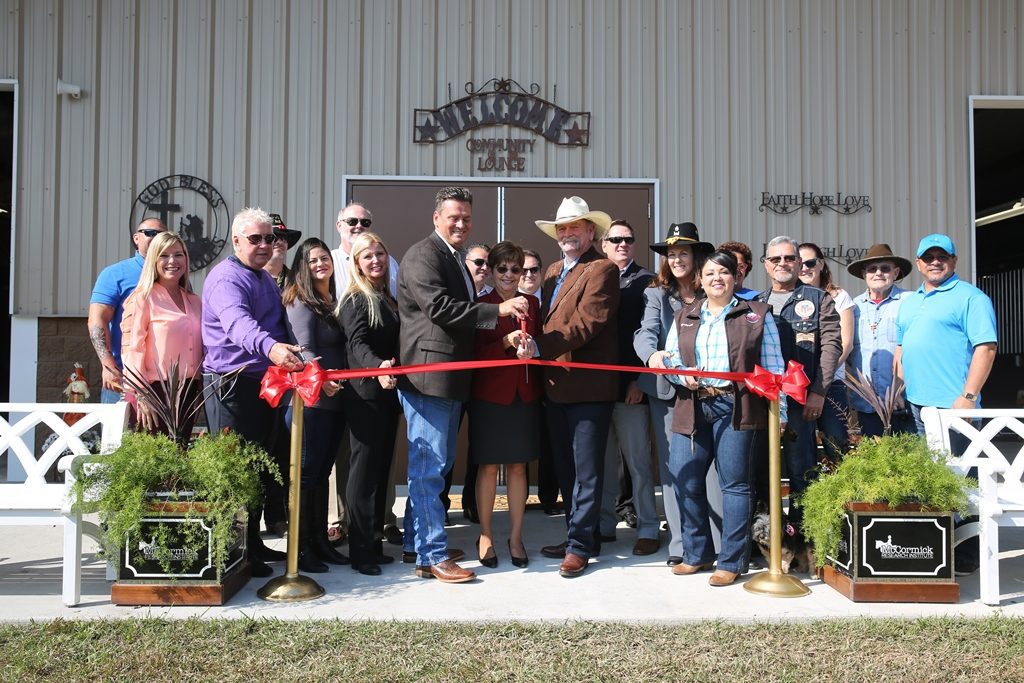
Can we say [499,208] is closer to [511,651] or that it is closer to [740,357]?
[740,357]

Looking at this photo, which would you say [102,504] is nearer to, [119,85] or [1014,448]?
[119,85]

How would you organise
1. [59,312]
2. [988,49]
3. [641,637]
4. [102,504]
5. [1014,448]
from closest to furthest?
[641,637]
[102,504]
[59,312]
[988,49]
[1014,448]

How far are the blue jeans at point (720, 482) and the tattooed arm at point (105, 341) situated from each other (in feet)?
10.6

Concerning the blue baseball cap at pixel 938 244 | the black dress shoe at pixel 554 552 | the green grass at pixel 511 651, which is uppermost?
the blue baseball cap at pixel 938 244

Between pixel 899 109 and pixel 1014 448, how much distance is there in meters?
5.80

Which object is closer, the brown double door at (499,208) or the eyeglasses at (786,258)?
the eyeglasses at (786,258)

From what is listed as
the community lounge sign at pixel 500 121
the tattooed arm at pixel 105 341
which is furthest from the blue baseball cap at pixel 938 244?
the tattooed arm at pixel 105 341

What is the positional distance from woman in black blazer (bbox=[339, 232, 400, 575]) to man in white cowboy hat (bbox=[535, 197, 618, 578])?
0.88 meters

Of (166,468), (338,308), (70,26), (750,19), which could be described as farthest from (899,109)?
(70,26)

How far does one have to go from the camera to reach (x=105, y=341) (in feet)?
16.6

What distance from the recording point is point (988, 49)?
777 centimetres

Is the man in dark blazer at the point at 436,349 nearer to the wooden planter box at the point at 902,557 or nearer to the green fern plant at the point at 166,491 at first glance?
the green fern plant at the point at 166,491

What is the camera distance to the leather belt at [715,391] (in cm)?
426

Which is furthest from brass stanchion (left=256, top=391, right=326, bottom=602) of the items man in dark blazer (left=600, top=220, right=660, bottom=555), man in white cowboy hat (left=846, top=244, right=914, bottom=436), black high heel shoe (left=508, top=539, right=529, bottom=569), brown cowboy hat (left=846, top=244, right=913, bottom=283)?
brown cowboy hat (left=846, top=244, right=913, bottom=283)
